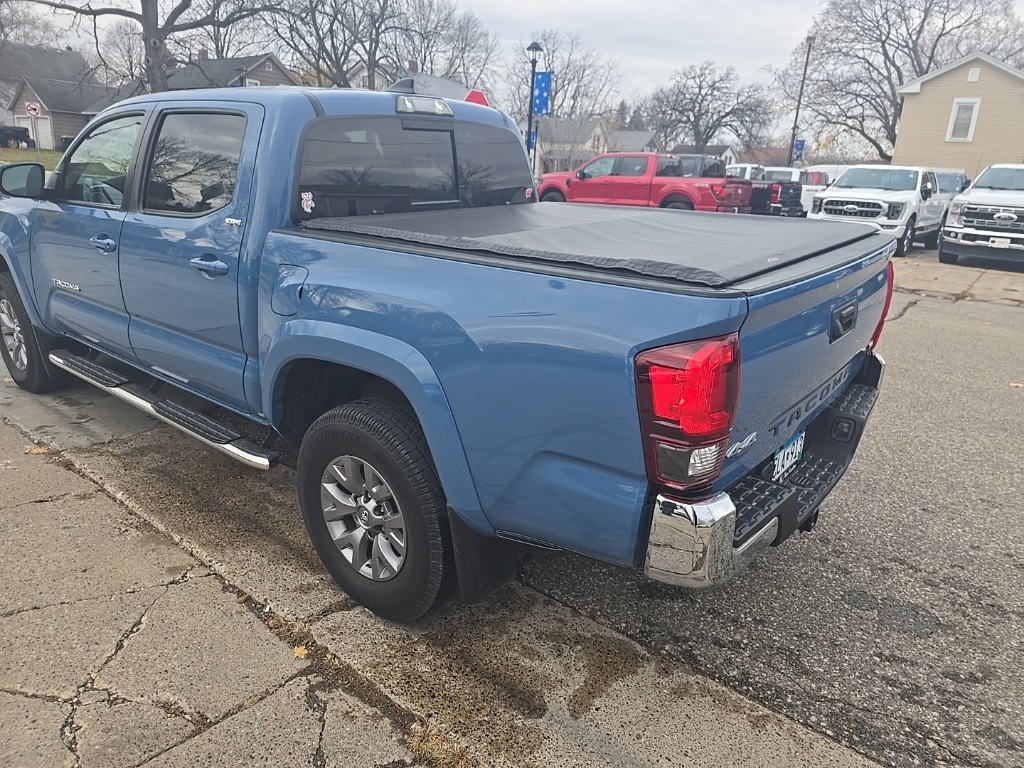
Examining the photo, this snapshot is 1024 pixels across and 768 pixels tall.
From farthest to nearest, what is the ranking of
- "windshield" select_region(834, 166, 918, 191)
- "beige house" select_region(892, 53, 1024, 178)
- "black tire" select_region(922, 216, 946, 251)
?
"beige house" select_region(892, 53, 1024, 178), "black tire" select_region(922, 216, 946, 251), "windshield" select_region(834, 166, 918, 191)

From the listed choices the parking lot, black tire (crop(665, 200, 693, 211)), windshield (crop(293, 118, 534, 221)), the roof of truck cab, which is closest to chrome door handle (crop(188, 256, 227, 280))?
windshield (crop(293, 118, 534, 221))

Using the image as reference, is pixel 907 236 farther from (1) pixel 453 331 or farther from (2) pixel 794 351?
(1) pixel 453 331

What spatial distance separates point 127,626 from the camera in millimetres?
2715

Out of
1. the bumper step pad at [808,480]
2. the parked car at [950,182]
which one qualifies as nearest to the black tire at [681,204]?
the parked car at [950,182]

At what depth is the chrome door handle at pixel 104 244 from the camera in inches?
145

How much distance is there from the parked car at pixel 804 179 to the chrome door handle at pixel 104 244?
1982 centimetres

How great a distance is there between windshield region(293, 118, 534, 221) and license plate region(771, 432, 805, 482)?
206 cm

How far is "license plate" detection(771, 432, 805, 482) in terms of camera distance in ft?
8.49

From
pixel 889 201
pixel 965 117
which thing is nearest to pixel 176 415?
pixel 889 201

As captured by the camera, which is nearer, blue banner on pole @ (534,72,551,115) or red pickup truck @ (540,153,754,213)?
red pickup truck @ (540,153,754,213)

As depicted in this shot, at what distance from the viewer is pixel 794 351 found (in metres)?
2.29

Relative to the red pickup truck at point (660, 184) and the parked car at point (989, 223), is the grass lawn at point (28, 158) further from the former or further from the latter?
the parked car at point (989, 223)

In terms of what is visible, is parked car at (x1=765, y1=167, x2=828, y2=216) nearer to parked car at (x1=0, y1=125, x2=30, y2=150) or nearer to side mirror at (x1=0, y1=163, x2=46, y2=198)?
side mirror at (x1=0, y1=163, x2=46, y2=198)

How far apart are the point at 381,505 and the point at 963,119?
123 feet
